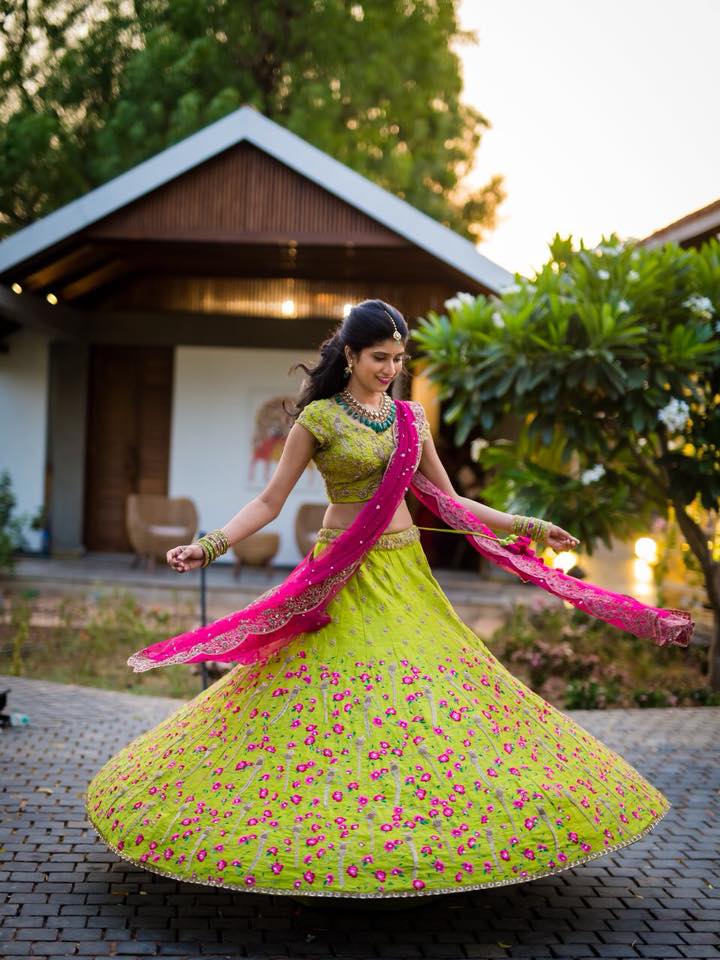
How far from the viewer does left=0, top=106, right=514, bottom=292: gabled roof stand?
32.1 ft

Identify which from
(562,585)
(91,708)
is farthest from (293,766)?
(91,708)

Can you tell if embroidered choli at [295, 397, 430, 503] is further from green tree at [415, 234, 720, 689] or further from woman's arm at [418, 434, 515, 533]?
green tree at [415, 234, 720, 689]

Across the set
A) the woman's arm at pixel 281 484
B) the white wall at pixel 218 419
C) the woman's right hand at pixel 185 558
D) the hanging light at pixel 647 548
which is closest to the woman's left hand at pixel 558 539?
the woman's arm at pixel 281 484

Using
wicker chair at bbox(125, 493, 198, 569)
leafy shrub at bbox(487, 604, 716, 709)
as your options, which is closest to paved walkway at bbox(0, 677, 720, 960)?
leafy shrub at bbox(487, 604, 716, 709)

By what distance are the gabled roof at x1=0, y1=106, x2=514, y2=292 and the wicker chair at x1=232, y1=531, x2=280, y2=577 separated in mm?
3601

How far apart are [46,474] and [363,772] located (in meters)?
10.4

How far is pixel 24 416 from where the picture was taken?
1259 centimetres

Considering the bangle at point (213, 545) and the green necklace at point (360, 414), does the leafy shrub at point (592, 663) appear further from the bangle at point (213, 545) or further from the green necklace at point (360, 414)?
the bangle at point (213, 545)

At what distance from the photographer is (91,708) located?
6410 millimetres

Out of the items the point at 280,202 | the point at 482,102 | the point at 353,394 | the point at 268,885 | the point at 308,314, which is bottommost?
the point at 268,885

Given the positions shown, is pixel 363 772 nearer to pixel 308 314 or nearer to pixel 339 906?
pixel 339 906

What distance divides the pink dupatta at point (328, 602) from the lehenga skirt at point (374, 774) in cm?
7

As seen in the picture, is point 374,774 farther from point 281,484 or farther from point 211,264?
point 211,264

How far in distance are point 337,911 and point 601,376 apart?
4023 mm
